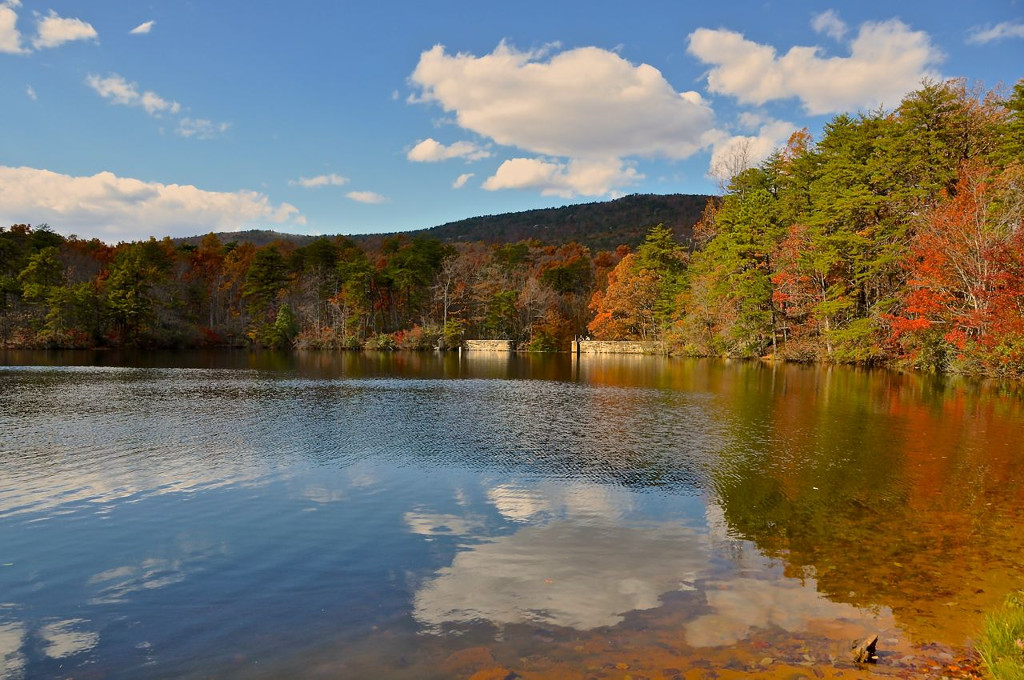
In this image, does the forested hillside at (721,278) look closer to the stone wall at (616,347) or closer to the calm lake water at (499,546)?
the stone wall at (616,347)

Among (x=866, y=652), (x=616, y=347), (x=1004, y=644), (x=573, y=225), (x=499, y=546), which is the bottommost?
(x=499, y=546)

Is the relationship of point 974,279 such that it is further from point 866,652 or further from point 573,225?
point 573,225

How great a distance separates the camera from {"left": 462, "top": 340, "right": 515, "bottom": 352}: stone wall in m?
75.4

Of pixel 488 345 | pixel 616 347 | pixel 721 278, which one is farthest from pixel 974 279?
pixel 488 345

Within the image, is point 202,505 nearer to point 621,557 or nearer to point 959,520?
point 621,557

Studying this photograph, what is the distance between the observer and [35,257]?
2594 inches

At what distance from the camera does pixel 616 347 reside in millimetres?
68750

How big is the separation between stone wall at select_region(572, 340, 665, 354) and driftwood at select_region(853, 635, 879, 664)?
6196cm

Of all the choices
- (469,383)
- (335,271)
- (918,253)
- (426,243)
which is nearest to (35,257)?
(335,271)

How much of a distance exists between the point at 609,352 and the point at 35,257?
65143mm

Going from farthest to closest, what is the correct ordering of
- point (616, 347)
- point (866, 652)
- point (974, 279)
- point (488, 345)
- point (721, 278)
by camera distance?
point (488, 345) < point (616, 347) < point (721, 278) < point (974, 279) < point (866, 652)

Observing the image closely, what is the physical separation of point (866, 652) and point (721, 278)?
53.3m

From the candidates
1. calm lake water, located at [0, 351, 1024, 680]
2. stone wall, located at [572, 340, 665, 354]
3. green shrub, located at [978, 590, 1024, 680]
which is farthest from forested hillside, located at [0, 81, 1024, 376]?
green shrub, located at [978, 590, 1024, 680]

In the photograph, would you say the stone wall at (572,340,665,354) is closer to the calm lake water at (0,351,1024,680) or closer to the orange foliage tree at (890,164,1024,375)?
the orange foliage tree at (890,164,1024,375)
